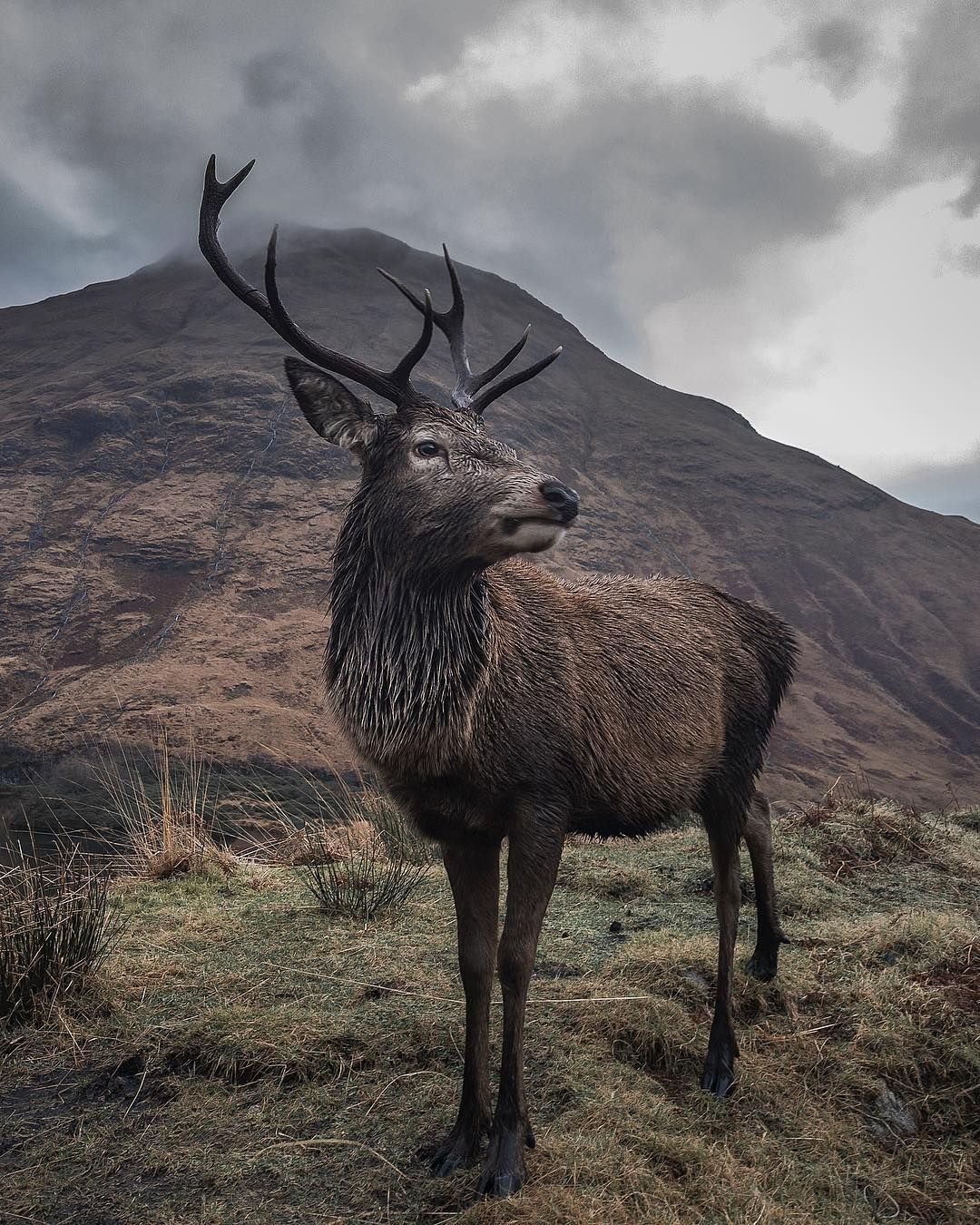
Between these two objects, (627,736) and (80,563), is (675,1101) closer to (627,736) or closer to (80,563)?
(627,736)

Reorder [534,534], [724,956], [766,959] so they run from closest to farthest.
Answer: [534,534] < [724,956] < [766,959]

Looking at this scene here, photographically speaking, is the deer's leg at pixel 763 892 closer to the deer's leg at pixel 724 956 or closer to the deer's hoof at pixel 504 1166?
the deer's leg at pixel 724 956

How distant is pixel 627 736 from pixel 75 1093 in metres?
2.80

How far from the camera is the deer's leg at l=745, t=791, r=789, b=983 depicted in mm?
4352

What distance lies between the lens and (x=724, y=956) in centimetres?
367

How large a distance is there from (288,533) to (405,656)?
25234 millimetres

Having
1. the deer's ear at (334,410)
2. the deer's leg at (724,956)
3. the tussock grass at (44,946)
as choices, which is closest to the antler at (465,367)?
the deer's ear at (334,410)

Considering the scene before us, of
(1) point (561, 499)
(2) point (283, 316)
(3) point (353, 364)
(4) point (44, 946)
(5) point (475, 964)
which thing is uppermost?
(2) point (283, 316)

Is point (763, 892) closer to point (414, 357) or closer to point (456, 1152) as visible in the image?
point (456, 1152)

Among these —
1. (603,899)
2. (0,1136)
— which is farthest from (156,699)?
(0,1136)

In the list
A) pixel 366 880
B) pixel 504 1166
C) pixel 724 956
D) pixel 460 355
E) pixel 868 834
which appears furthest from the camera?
A: pixel 868 834

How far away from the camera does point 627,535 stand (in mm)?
34344

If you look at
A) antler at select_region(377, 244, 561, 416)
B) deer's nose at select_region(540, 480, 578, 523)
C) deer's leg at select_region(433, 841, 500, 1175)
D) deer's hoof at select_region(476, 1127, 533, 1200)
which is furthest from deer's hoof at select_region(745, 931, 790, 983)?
antler at select_region(377, 244, 561, 416)

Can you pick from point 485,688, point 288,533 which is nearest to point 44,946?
point 485,688
